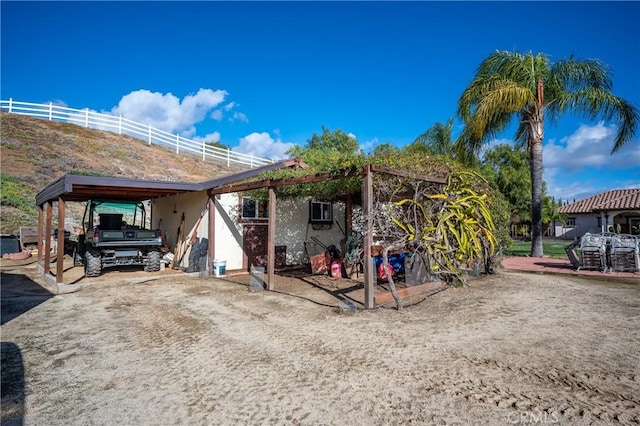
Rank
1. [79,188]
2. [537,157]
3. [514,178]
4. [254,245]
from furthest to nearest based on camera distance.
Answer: [514,178], [537,157], [254,245], [79,188]

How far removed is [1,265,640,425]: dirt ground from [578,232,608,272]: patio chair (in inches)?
156

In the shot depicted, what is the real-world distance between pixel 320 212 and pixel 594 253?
8.50 metres

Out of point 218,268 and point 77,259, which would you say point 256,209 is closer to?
point 218,268

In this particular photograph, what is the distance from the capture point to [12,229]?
15781 mm

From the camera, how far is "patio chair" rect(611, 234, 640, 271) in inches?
377

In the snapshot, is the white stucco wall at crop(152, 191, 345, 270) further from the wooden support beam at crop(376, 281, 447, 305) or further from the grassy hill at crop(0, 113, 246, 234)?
the grassy hill at crop(0, 113, 246, 234)

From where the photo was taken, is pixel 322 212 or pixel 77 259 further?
pixel 322 212

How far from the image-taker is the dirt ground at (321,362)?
2.75m

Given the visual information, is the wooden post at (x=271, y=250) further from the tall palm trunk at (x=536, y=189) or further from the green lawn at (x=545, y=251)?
the tall palm trunk at (x=536, y=189)

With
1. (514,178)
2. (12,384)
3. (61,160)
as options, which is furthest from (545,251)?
(61,160)

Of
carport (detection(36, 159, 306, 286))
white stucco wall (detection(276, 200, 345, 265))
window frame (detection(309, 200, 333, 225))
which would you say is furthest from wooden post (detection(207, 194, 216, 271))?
window frame (detection(309, 200, 333, 225))

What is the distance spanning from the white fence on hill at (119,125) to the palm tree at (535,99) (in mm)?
21702

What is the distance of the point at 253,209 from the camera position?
37.6 ft

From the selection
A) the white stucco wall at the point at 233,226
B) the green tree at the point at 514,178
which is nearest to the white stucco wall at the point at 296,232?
the white stucco wall at the point at 233,226
